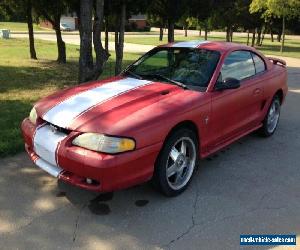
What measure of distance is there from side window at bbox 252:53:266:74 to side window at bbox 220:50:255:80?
0.37 ft

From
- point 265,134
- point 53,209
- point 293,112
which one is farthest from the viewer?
point 293,112

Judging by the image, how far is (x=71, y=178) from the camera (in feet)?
12.9

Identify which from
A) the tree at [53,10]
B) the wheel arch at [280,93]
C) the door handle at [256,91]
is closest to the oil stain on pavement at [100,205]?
the door handle at [256,91]

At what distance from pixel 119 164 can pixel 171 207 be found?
0.83 meters

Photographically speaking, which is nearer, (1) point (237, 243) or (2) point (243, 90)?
(1) point (237, 243)

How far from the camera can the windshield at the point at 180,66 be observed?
16.4ft

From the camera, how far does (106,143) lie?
3775 millimetres

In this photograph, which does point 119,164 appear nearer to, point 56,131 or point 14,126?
point 56,131

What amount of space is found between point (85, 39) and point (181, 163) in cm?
500

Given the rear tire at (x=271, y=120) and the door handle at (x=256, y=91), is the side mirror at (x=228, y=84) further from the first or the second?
the rear tire at (x=271, y=120)

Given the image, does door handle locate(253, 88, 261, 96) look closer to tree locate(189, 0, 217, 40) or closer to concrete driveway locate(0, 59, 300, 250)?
concrete driveway locate(0, 59, 300, 250)

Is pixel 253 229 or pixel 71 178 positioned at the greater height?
pixel 71 178

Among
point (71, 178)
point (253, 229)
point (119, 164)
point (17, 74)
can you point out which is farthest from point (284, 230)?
point (17, 74)

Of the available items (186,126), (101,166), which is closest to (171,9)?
(186,126)
